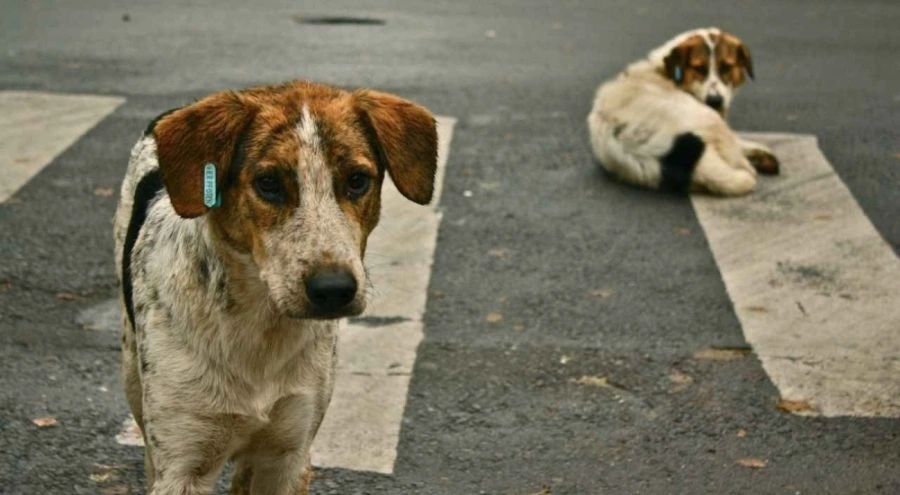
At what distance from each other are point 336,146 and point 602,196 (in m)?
5.37

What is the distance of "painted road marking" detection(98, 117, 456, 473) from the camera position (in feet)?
20.4

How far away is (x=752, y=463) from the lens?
20.3ft

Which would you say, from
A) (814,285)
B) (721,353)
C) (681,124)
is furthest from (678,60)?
(721,353)

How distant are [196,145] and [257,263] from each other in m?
0.37

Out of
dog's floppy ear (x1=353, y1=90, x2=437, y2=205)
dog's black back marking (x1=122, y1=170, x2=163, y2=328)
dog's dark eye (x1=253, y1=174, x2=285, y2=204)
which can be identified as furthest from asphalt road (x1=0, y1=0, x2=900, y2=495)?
dog's dark eye (x1=253, y1=174, x2=285, y2=204)

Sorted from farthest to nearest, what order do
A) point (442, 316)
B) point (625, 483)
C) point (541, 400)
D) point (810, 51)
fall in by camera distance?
point (810, 51) → point (442, 316) → point (541, 400) → point (625, 483)

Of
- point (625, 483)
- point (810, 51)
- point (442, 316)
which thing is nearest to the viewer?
point (625, 483)

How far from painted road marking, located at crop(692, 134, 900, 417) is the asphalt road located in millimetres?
146

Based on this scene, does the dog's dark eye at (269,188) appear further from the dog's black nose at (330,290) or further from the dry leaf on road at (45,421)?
the dry leaf on road at (45,421)

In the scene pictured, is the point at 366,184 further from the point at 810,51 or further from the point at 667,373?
the point at 810,51

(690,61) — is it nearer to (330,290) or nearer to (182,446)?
(182,446)

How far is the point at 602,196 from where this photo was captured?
31.8 feet

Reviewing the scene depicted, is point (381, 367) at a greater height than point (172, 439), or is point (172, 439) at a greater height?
point (172, 439)

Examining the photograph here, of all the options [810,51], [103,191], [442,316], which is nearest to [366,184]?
[442,316]
